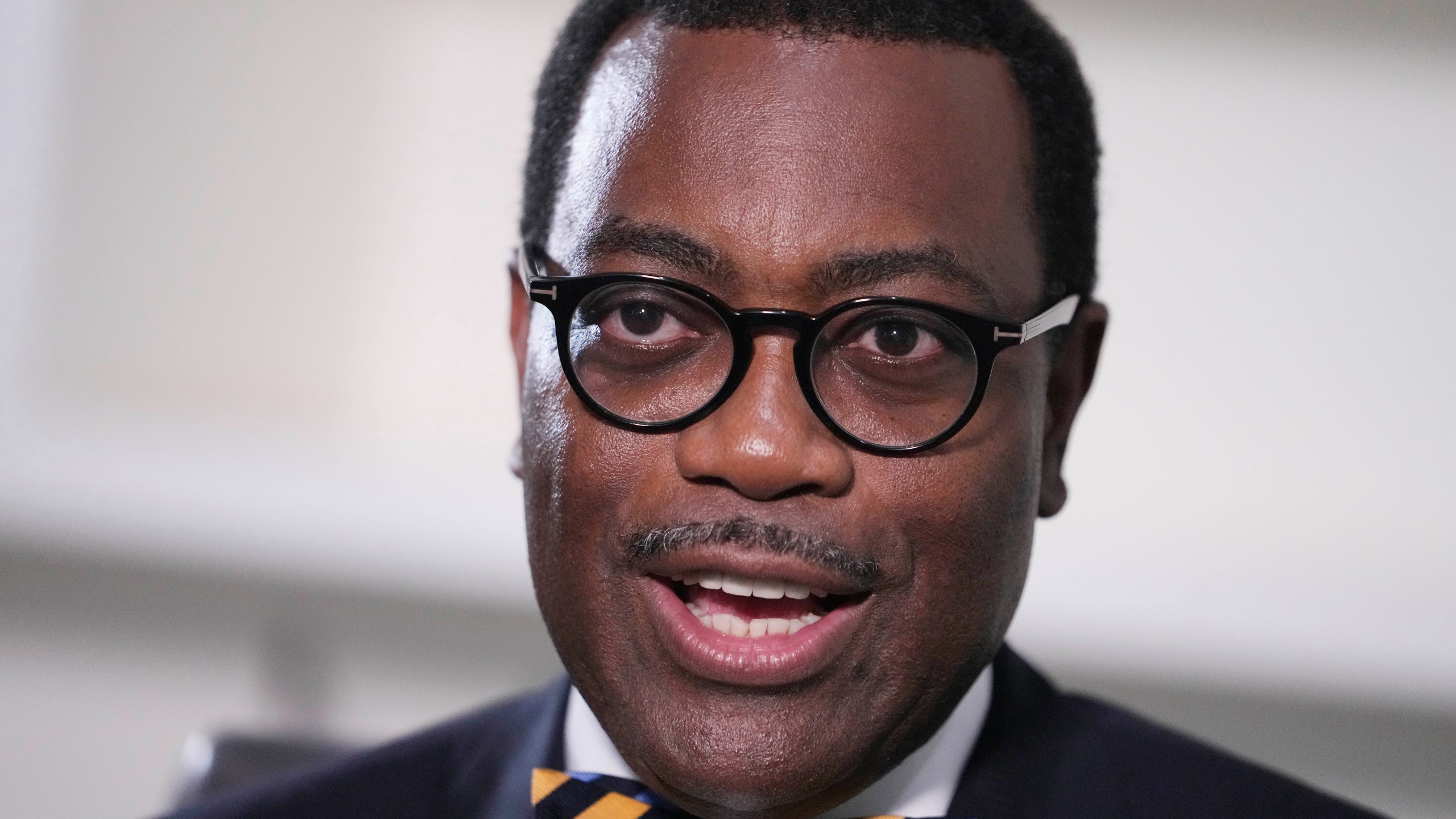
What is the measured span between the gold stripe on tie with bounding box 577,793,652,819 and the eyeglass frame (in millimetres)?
447

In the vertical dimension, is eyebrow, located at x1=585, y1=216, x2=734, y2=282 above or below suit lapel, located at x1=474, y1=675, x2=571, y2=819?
above

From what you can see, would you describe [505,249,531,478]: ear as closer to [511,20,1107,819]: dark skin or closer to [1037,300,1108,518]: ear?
[511,20,1107,819]: dark skin

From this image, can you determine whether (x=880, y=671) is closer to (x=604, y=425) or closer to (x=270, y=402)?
(x=604, y=425)

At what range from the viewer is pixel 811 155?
133 centimetres

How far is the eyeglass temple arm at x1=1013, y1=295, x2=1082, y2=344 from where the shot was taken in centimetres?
138

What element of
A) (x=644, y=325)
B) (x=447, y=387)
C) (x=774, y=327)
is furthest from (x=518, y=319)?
(x=447, y=387)

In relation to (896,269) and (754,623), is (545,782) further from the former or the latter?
(896,269)

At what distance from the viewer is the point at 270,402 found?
115 inches

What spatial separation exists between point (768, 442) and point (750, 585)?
147 mm

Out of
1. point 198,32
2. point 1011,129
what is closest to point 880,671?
point 1011,129

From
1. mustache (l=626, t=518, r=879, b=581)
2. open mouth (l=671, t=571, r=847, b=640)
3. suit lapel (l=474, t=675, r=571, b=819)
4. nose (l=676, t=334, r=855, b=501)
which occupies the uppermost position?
nose (l=676, t=334, r=855, b=501)

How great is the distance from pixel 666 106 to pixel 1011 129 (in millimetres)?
365

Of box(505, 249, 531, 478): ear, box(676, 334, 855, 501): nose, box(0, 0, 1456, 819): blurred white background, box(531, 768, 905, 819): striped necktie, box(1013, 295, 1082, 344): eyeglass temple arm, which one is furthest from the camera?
box(0, 0, 1456, 819): blurred white background

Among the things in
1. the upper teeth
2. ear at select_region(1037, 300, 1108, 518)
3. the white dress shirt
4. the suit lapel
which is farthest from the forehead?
the suit lapel
